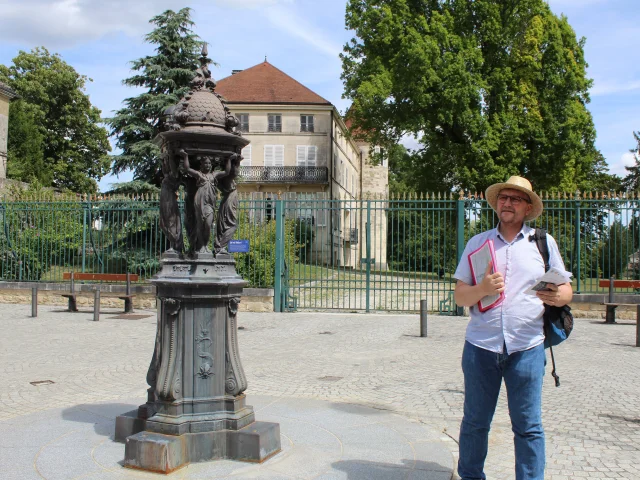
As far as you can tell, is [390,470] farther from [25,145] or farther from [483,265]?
[25,145]

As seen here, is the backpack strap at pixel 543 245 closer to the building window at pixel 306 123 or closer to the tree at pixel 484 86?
the tree at pixel 484 86

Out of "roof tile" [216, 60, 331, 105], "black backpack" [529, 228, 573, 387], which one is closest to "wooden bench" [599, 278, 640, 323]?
"black backpack" [529, 228, 573, 387]

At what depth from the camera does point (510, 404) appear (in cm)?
349

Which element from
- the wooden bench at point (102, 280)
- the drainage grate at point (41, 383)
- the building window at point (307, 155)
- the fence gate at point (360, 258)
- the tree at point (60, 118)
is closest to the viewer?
the drainage grate at point (41, 383)

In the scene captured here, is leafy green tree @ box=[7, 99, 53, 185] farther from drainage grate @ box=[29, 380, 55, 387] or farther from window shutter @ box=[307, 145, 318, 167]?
drainage grate @ box=[29, 380, 55, 387]

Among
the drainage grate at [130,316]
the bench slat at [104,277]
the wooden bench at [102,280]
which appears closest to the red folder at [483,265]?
Answer: the drainage grate at [130,316]

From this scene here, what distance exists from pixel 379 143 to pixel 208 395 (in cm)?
2823

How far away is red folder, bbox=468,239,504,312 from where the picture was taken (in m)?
3.50

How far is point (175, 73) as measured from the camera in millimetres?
26594

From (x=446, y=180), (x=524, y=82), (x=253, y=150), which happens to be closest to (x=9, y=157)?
(x=253, y=150)

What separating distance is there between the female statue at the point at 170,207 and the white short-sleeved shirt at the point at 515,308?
244 centimetres

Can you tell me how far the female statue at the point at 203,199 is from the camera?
466cm

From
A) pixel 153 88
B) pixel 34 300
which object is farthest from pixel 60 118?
pixel 34 300

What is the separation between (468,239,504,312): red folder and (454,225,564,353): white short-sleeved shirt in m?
0.04
